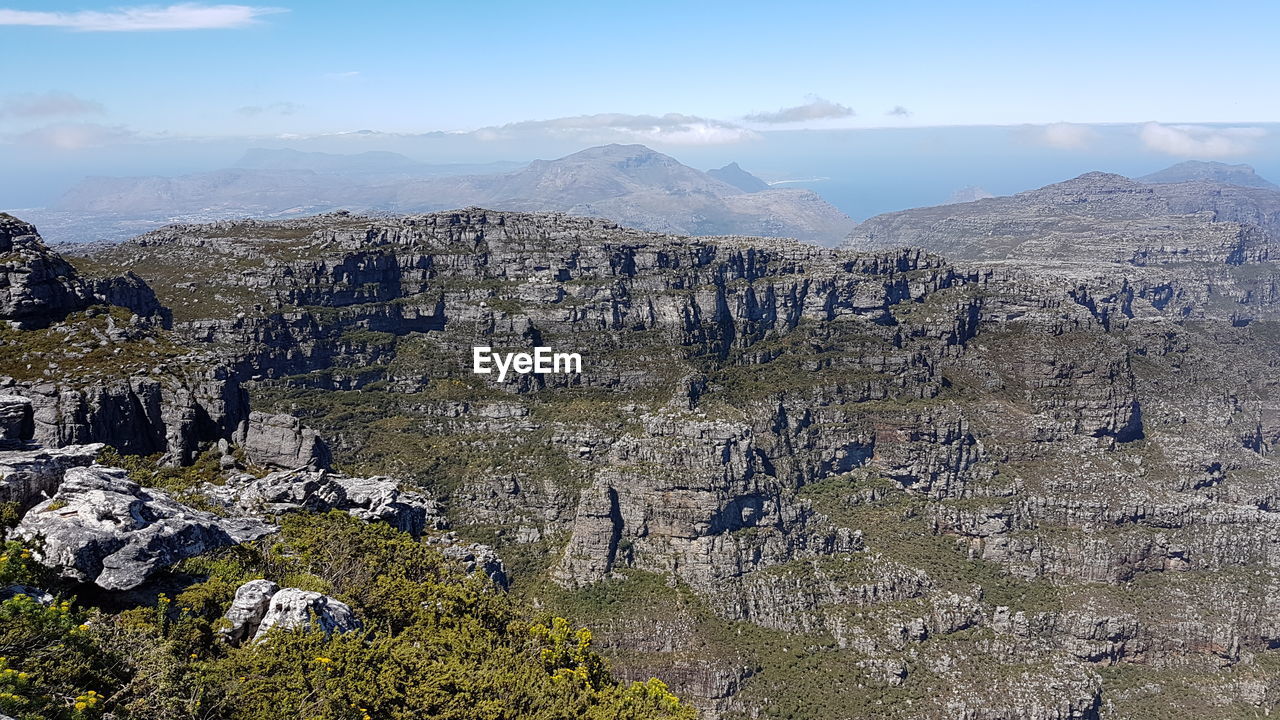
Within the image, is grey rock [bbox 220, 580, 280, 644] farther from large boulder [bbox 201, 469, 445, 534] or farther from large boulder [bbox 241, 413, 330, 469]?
large boulder [bbox 241, 413, 330, 469]

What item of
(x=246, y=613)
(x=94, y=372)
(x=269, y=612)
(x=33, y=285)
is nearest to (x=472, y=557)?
(x=94, y=372)

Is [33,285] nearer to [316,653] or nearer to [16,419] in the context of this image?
[16,419]

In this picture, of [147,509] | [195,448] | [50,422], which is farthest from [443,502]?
[147,509]

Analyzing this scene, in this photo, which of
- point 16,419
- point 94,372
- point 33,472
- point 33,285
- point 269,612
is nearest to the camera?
point 269,612

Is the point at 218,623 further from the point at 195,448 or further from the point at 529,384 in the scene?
the point at 529,384

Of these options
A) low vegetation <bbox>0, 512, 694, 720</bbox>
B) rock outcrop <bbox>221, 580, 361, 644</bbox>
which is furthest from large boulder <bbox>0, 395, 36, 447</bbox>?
rock outcrop <bbox>221, 580, 361, 644</bbox>

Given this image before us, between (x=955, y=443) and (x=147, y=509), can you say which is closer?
(x=147, y=509)
